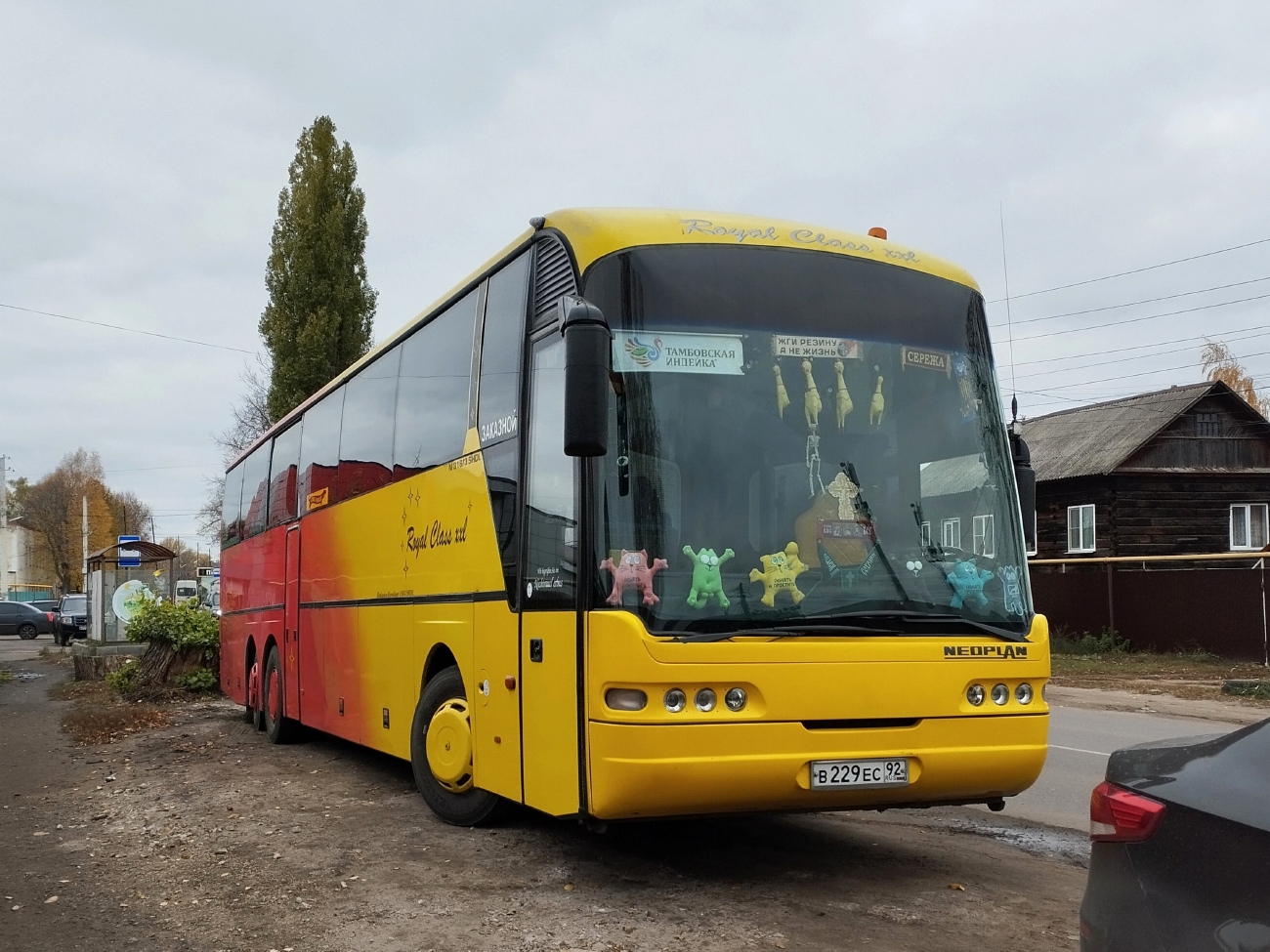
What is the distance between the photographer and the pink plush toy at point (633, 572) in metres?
5.98

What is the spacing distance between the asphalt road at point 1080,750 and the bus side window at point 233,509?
34.9 ft

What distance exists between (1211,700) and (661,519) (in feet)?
50.8

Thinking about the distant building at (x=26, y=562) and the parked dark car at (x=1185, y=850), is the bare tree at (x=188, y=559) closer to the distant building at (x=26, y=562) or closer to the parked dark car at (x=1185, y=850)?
the distant building at (x=26, y=562)

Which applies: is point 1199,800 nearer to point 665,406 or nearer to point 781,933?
point 781,933

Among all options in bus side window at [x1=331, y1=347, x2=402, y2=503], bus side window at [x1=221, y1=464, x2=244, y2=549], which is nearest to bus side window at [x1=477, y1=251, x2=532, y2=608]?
bus side window at [x1=331, y1=347, x2=402, y2=503]

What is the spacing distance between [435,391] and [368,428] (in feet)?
6.11

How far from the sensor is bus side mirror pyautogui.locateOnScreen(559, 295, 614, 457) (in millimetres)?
5852

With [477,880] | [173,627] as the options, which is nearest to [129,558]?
[173,627]

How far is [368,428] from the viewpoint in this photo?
10.6m

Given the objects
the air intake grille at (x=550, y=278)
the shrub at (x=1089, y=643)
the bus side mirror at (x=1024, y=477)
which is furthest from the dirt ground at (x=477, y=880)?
the shrub at (x=1089, y=643)

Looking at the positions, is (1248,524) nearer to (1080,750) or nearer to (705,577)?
(1080,750)

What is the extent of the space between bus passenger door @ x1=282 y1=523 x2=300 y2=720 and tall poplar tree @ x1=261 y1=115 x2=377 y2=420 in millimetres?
25248

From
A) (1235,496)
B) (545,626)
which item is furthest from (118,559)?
(1235,496)

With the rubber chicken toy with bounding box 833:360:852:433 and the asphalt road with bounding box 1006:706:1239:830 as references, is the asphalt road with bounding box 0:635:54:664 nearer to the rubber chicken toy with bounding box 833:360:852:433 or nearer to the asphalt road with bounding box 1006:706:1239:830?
the asphalt road with bounding box 1006:706:1239:830
